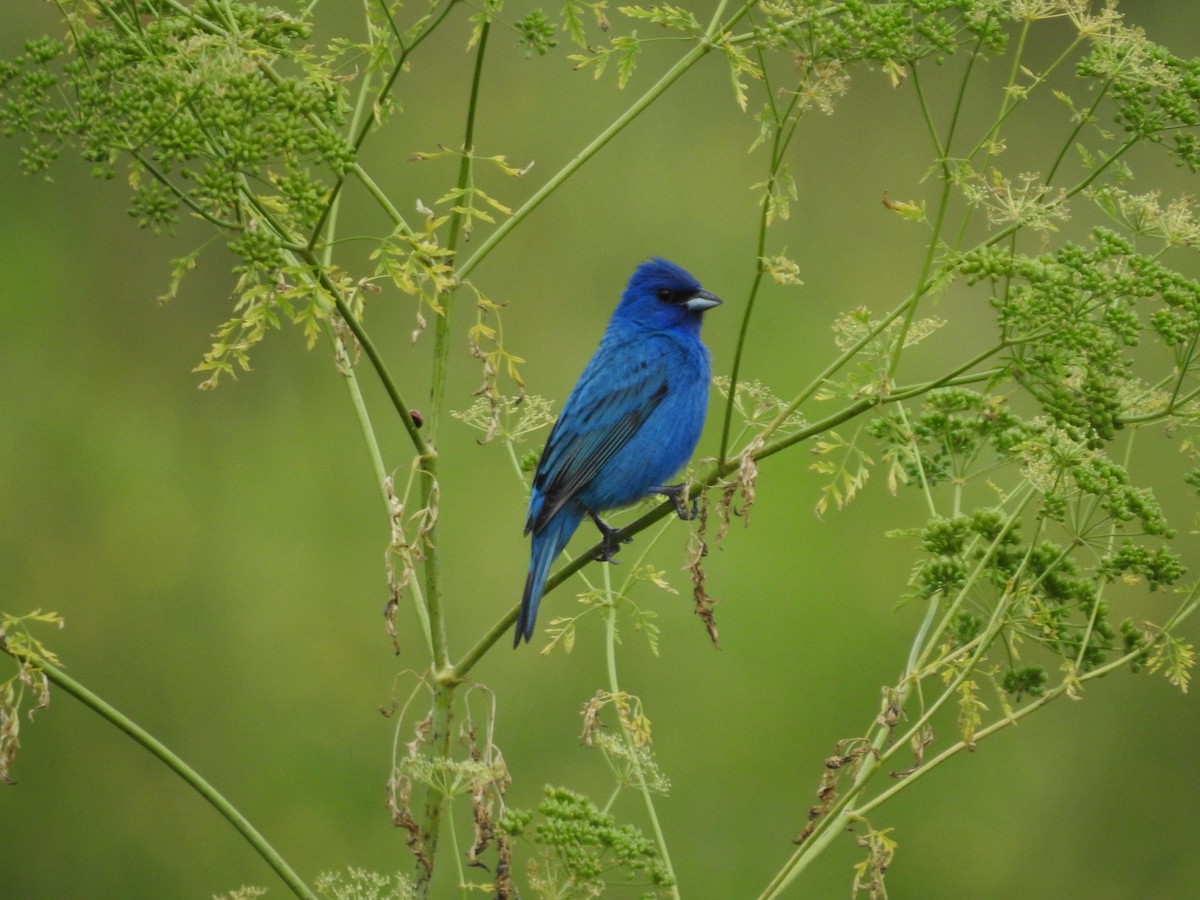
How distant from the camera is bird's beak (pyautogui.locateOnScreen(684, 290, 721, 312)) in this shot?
537 cm

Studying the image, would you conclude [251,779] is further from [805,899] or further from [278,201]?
[278,201]

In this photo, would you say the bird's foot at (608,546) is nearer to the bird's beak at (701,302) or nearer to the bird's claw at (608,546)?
the bird's claw at (608,546)

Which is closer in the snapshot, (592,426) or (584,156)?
(584,156)

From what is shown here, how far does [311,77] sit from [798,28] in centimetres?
94

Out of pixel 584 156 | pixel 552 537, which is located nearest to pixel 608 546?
pixel 552 537

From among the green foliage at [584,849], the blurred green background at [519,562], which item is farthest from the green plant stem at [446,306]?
the blurred green background at [519,562]

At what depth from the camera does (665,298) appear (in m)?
5.52

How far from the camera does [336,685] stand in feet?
25.2

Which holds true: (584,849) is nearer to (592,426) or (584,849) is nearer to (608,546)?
(608,546)

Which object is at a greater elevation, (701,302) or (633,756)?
(701,302)

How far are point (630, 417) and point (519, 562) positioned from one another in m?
2.77

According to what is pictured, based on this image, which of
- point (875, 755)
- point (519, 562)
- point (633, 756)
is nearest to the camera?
point (875, 755)

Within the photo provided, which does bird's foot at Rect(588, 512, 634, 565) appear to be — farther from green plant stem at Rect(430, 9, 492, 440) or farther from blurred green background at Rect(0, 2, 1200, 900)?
blurred green background at Rect(0, 2, 1200, 900)

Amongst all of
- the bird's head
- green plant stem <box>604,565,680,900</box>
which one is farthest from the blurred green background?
green plant stem <box>604,565,680,900</box>
